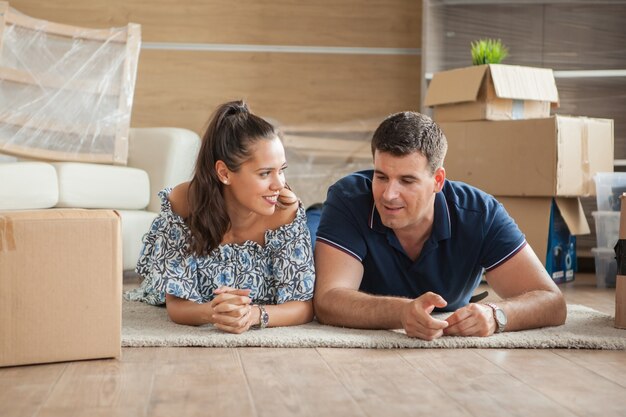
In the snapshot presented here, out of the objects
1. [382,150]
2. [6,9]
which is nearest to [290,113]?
[6,9]

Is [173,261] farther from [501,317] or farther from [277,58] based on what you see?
[277,58]

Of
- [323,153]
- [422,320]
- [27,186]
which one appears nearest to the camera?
[422,320]

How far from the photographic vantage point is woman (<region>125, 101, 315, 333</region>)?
2.08 meters

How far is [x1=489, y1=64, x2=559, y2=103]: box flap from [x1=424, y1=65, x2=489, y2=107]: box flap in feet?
0.21

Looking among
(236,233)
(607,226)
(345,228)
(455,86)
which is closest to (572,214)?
(607,226)

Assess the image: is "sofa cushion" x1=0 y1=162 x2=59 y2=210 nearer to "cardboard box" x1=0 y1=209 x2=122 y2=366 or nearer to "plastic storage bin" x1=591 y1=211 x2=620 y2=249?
"cardboard box" x1=0 y1=209 x2=122 y2=366

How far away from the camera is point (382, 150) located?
201cm

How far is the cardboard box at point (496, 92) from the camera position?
3465mm

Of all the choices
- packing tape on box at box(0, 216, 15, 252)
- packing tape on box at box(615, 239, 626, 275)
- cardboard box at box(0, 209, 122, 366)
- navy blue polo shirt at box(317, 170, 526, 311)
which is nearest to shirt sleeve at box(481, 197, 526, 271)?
navy blue polo shirt at box(317, 170, 526, 311)

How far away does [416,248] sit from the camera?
2154 mm

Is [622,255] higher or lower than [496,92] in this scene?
lower

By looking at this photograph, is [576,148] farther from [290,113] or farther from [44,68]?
[44,68]

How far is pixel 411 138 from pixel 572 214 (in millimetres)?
1806

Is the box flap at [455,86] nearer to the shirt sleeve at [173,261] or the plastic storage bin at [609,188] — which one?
the plastic storage bin at [609,188]
